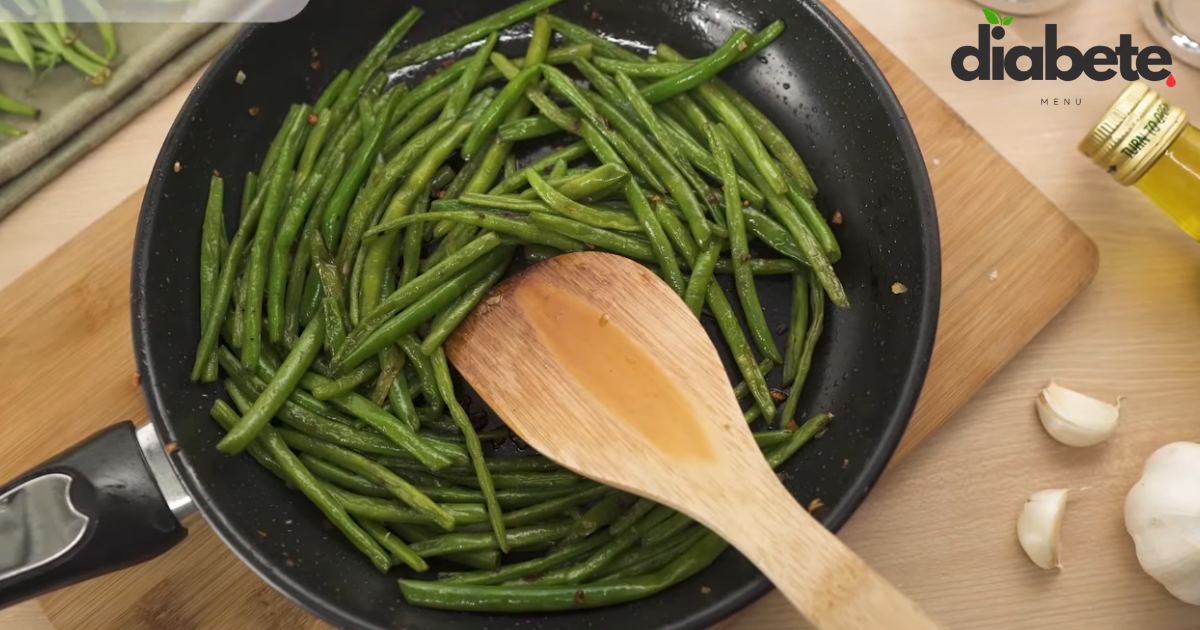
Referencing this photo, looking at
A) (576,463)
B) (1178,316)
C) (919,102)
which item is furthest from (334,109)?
(1178,316)

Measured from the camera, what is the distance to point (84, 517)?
1582 mm

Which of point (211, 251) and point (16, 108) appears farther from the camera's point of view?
point (16, 108)

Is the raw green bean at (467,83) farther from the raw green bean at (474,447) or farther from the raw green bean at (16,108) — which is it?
the raw green bean at (16,108)

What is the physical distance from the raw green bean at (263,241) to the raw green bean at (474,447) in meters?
0.42

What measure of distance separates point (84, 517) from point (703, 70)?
5.60 feet

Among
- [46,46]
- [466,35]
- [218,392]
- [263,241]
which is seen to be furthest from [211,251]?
[46,46]

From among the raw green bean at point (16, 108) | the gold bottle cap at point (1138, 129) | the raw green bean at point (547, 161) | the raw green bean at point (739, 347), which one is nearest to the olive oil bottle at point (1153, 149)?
the gold bottle cap at point (1138, 129)

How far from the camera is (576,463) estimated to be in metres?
1.74

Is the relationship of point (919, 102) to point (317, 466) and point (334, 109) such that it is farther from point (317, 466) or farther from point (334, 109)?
point (317, 466)

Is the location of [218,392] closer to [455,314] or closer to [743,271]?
[455,314]

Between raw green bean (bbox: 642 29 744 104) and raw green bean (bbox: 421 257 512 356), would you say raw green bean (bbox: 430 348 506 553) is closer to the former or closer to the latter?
raw green bean (bbox: 421 257 512 356)

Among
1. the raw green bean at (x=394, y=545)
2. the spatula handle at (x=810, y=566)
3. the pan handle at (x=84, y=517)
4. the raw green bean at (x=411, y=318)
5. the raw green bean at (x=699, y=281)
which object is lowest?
the spatula handle at (x=810, y=566)

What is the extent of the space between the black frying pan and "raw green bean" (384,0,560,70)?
0.08 meters

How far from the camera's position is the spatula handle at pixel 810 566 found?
1450 millimetres
